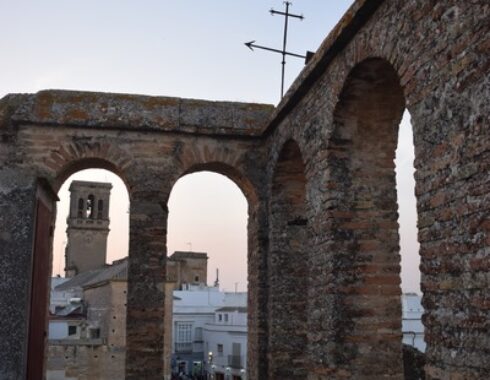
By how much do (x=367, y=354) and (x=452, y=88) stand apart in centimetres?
276

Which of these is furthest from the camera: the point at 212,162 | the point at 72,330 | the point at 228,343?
the point at 228,343

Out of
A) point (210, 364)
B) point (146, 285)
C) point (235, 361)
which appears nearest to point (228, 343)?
point (235, 361)

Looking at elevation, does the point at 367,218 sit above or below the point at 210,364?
above

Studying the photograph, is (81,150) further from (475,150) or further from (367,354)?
(475,150)

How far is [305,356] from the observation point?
779 centimetres

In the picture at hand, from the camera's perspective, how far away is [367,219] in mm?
5793

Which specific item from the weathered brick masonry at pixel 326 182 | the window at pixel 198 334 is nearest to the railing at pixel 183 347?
the window at pixel 198 334

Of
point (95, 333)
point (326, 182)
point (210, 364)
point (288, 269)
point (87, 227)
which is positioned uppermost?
point (87, 227)

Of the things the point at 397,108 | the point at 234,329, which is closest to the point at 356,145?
the point at 397,108

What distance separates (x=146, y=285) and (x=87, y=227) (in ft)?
125

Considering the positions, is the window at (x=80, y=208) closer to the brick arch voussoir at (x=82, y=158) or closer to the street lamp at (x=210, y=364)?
the street lamp at (x=210, y=364)

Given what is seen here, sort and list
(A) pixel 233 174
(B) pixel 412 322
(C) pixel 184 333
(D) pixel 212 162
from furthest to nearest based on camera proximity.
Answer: (C) pixel 184 333 < (B) pixel 412 322 < (A) pixel 233 174 < (D) pixel 212 162

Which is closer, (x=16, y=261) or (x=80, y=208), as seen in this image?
(x=16, y=261)

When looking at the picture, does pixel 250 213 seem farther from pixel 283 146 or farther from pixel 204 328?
pixel 204 328
